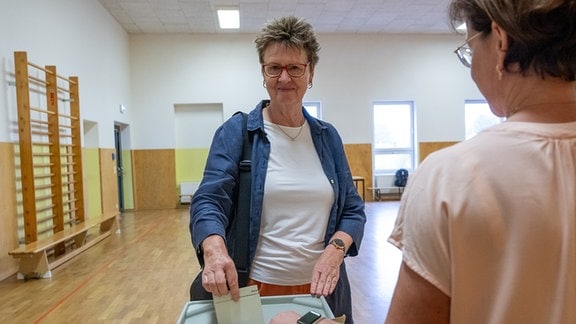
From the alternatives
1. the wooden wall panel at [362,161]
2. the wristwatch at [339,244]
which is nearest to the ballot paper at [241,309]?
the wristwatch at [339,244]

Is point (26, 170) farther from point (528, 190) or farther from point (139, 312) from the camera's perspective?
point (528, 190)

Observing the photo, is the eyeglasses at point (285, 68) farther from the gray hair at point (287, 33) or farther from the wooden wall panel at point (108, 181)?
the wooden wall panel at point (108, 181)

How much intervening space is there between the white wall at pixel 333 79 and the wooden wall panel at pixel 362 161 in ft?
0.66

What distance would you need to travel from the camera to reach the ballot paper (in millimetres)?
873

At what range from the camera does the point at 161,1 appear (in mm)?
6969

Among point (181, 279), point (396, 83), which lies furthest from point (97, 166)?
point (396, 83)

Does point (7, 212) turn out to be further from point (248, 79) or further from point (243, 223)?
point (248, 79)

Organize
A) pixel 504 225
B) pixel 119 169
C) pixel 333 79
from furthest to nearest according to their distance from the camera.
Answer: pixel 333 79, pixel 119 169, pixel 504 225

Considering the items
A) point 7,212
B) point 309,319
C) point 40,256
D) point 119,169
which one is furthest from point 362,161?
point 309,319

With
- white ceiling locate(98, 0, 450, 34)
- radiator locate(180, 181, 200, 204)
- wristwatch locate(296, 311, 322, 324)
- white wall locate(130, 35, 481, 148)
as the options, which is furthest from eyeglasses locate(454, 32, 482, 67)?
radiator locate(180, 181, 200, 204)

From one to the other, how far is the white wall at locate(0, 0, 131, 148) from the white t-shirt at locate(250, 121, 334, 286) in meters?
3.99

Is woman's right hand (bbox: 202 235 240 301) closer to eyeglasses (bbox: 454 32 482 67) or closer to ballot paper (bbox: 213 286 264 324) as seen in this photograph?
ballot paper (bbox: 213 286 264 324)

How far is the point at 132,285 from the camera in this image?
3.54m

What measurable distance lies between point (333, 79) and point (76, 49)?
5.53 metres
